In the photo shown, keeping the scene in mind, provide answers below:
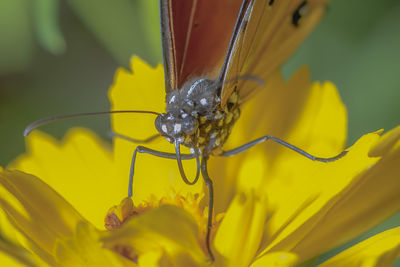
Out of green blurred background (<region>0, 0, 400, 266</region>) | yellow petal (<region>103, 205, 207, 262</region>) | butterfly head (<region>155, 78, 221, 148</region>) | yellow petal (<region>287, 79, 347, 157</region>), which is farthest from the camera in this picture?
green blurred background (<region>0, 0, 400, 266</region>)

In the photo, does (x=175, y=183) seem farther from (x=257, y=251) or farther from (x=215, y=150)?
(x=257, y=251)

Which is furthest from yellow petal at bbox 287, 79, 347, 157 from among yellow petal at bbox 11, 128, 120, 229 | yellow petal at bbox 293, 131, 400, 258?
yellow petal at bbox 11, 128, 120, 229

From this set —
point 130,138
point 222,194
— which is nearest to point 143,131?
point 130,138

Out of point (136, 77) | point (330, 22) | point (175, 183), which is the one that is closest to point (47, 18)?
point (136, 77)

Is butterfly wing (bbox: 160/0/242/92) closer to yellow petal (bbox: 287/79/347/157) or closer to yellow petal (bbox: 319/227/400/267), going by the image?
yellow petal (bbox: 287/79/347/157)

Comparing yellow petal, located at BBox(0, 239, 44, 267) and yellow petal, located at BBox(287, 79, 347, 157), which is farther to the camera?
yellow petal, located at BBox(287, 79, 347, 157)

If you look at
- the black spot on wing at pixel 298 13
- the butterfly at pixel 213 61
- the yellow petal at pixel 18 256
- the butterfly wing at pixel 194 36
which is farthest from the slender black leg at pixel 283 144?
the yellow petal at pixel 18 256

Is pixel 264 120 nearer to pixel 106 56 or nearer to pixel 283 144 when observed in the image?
pixel 283 144
